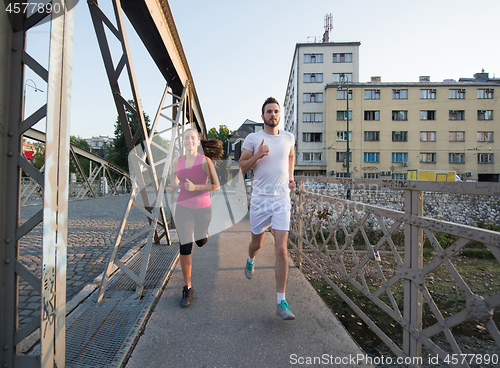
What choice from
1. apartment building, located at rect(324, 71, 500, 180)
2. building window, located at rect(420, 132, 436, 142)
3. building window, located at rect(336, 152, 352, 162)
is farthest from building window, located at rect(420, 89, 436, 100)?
building window, located at rect(336, 152, 352, 162)

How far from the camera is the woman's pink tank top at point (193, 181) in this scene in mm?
3195

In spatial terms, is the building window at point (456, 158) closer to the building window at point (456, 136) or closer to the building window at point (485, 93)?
the building window at point (456, 136)

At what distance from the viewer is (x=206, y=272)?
12.9ft

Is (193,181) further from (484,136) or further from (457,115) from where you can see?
(484,136)

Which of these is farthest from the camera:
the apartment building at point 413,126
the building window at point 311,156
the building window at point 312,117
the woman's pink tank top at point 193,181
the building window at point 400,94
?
the building window at point 312,117

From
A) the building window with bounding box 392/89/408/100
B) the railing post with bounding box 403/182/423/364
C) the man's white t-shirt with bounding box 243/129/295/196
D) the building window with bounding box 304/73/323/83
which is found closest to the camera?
the railing post with bounding box 403/182/423/364

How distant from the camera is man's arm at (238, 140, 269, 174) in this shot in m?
2.73

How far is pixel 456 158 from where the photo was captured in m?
40.8

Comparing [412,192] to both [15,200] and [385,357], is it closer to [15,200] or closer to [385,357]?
[385,357]

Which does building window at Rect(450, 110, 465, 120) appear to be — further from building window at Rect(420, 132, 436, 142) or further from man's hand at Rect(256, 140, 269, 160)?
man's hand at Rect(256, 140, 269, 160)

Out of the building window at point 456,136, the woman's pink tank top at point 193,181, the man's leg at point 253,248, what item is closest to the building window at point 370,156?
the building window at point 456,136

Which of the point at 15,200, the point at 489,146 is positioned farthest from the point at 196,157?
the point at 489,146

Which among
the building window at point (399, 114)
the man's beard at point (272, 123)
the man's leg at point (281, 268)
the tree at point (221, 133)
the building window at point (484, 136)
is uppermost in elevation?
the tree at point (221, 133)

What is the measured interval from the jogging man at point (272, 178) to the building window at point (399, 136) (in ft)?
145
